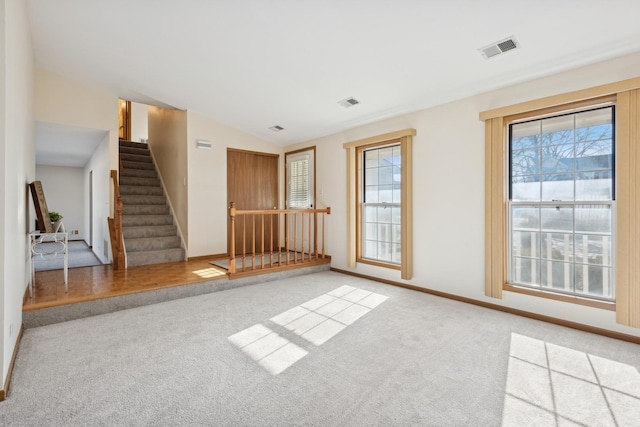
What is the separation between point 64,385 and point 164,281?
6.68 feet

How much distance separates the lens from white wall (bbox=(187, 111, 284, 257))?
5522 mm

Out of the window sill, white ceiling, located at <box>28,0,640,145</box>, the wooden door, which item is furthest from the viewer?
the wooden door

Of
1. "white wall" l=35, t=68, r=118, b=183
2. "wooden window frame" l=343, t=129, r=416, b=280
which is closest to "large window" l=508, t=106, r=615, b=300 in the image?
"wooden window frame" l=343, t=129, r=416, b=280

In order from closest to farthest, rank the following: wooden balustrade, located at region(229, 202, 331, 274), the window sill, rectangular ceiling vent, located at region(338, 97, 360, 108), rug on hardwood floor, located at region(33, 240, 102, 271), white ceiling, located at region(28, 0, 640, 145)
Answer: white ceiling, located at region(28, 0, 640, 145) → the window sill → rectangular ceiling vent, located at region(338, 97, 360, 108) → rug on hardwood floor, located at region(33, 240, 102, 271) → wooden balustrade, located at region(229, 202, 331, 274)

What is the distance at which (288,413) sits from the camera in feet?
5.75

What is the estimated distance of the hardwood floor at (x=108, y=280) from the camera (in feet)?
10.7

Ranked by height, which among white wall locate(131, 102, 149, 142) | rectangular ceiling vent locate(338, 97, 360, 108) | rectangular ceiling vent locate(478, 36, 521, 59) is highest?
white wall locate(131, 102, 149, 142)

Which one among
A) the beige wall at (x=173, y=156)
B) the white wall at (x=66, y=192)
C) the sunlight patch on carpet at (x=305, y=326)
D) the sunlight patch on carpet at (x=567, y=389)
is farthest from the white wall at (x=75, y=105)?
the sunlight patch on carpet at (x=567, y=389)

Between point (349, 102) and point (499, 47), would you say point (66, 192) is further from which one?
point (499, 47)

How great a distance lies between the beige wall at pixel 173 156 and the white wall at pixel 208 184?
4.7 inches

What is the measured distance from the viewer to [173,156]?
20.0 feet

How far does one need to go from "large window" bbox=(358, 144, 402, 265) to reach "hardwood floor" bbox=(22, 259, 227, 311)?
2328 mm

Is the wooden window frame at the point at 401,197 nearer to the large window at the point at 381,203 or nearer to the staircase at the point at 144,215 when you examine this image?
the large window at the point at 381,203

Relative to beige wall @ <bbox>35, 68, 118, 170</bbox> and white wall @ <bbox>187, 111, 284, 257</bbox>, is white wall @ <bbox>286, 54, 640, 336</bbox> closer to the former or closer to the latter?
white wall @ <bbox>187, 111, 284, 257</bbox>
